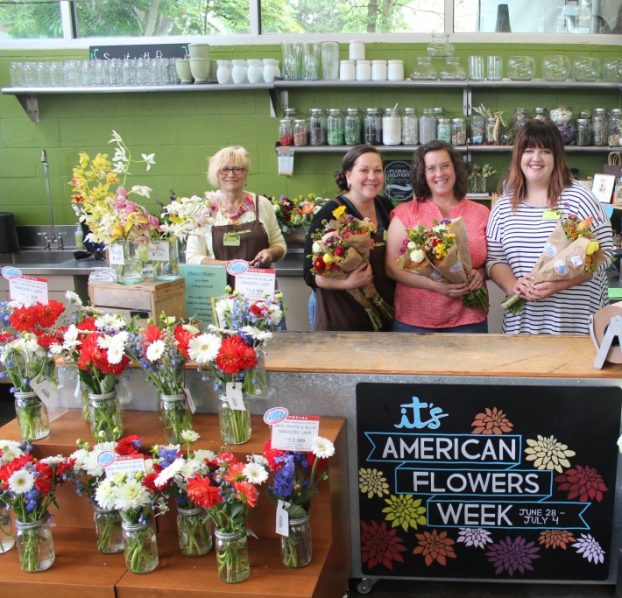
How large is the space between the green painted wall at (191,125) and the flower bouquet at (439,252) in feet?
7.52

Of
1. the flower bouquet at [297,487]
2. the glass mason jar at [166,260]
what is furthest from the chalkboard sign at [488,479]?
the glass mason jar at [166,260]

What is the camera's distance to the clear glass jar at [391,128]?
471 centimetres

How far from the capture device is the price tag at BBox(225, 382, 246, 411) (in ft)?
7.13

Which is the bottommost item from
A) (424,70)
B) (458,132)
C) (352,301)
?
(352,301)

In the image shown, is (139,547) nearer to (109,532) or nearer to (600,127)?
(109,532)

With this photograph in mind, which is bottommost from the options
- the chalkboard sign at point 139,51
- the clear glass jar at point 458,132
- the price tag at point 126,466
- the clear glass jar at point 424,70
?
the price tag at point 126,466

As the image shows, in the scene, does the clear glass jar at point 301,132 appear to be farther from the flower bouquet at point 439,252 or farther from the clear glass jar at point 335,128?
the flower bouquet at point 439,252

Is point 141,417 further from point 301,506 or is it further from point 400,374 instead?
point 400,374

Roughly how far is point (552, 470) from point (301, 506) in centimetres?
87

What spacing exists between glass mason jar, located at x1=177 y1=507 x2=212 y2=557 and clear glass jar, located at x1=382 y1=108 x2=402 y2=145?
3.20 metres

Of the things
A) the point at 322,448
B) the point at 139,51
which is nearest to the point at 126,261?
the point at 322,448

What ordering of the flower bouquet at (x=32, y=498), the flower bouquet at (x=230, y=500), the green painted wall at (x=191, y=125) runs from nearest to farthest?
the flower bouquet at (x=230, y=500) → the flower bouquet at (x=32, y=498) → the green painted wall at (x=191, y=125)

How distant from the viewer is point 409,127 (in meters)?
4.73

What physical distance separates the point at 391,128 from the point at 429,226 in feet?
6.20
